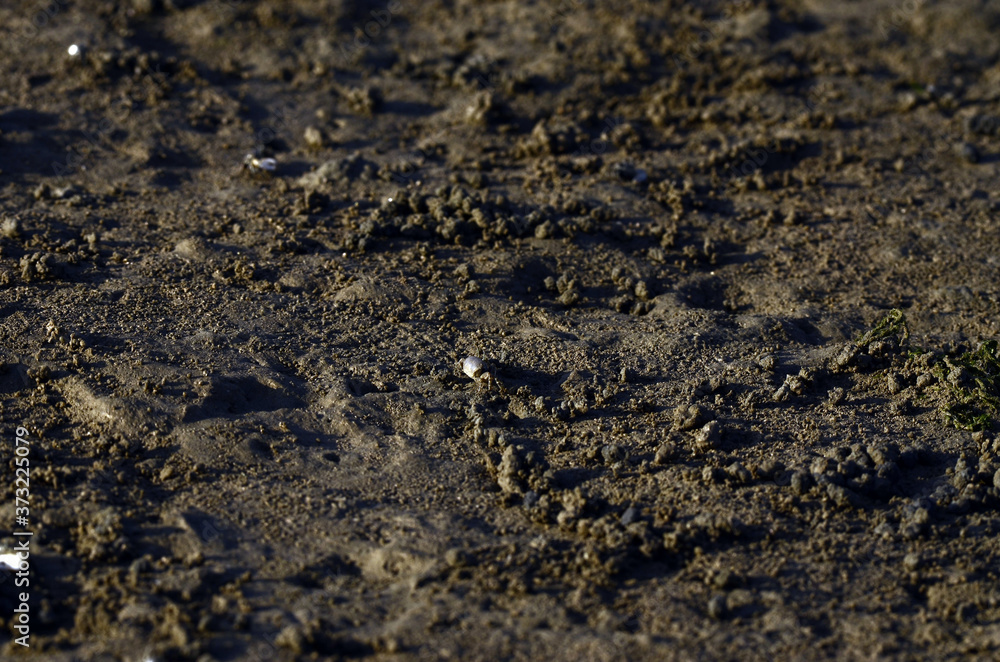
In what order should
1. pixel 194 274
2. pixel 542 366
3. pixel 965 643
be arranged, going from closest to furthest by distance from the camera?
pixel 965 643, pixel 542 366, pixel 194 274

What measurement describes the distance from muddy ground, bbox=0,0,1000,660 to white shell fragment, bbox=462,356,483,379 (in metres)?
0.12

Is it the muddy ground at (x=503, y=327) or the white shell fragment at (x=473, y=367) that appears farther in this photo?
the white shell fragment at (x=473, y=367)

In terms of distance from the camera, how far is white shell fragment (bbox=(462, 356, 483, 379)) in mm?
4898

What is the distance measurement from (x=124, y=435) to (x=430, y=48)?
4519mm

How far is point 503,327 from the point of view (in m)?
5.27

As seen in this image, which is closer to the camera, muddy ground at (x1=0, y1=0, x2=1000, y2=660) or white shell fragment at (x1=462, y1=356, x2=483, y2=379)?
muddy ground at (x1=0, y1=0, x2=1000, y2=660)

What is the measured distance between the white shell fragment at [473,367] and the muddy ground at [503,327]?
0.12 meters

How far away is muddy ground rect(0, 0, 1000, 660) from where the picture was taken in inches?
153

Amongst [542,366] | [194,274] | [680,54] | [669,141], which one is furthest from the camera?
[680,54]

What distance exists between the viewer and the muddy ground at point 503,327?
3.88 m

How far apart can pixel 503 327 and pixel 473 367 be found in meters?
0.45

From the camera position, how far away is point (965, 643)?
3725mm

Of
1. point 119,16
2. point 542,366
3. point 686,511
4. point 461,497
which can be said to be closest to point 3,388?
point 461,497

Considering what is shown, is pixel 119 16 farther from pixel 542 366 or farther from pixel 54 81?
pixel 542 366
